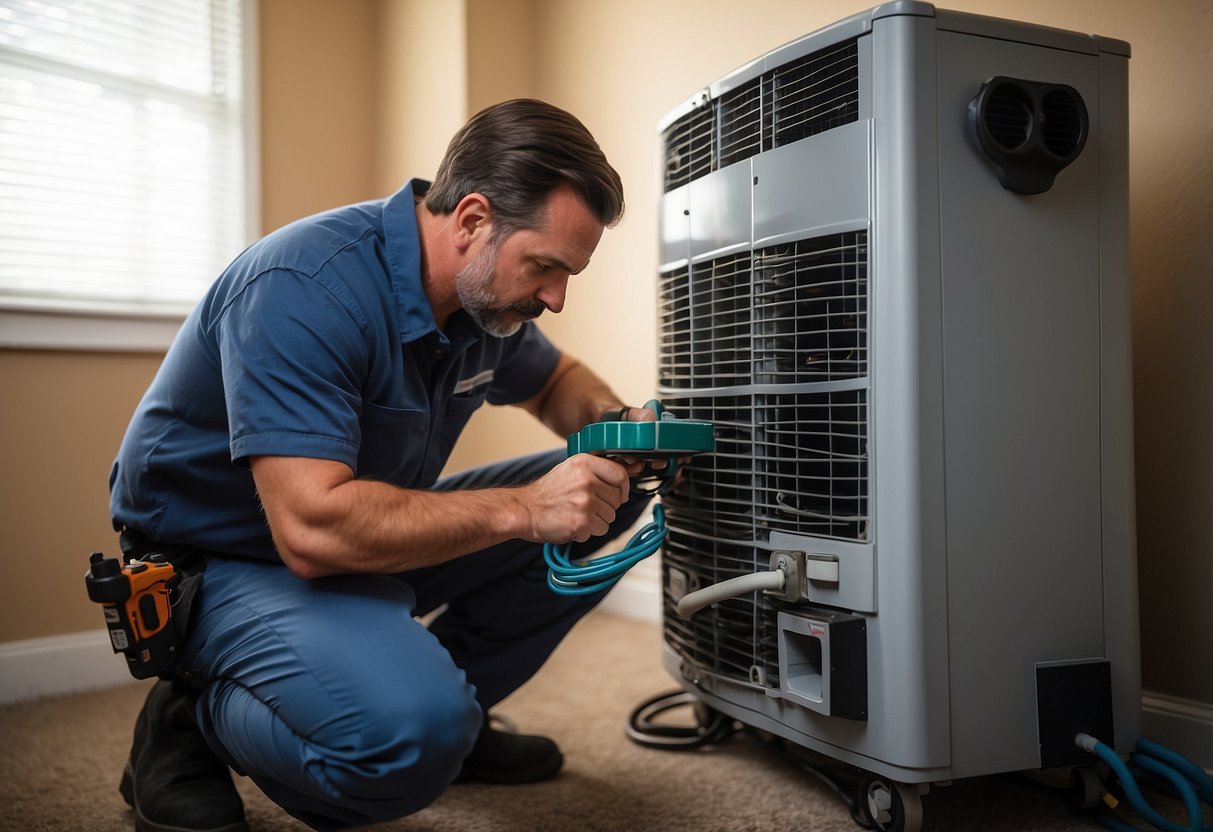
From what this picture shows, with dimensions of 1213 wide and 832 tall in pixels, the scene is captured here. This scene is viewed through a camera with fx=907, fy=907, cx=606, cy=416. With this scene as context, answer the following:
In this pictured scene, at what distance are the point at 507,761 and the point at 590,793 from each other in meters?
0.13

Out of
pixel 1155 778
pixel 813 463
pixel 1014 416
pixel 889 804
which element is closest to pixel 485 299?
pixel 813 463

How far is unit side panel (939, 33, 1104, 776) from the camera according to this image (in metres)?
0.97

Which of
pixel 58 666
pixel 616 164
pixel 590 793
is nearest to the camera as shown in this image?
pixel 590 793

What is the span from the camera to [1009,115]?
3.27 feet

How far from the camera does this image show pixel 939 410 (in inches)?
37.8

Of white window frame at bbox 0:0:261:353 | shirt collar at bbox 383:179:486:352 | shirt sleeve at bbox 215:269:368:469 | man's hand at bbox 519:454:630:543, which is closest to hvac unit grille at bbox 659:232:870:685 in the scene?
man's hand at bbox 519:454:630:543

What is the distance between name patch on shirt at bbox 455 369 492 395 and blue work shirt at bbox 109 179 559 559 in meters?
0.04

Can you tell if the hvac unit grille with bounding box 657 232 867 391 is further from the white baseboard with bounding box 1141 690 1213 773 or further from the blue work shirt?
the white baseboard with bounding box 1141 690 1213 773

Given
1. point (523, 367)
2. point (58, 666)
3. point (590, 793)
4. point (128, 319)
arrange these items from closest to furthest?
point (590, 793), point (523, 367), point (58, 666), point (128, 319)

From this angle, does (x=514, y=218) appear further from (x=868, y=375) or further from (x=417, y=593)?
(x=417, y=593)

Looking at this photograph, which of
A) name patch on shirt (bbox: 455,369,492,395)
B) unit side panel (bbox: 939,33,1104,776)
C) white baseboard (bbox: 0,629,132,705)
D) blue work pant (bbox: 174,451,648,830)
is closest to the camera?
blue work pant (bbox: 174,451,648,830)

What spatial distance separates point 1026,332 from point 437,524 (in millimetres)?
675

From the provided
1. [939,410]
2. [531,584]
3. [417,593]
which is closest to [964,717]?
[939,410]

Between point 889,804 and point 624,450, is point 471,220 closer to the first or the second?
point 624,450
